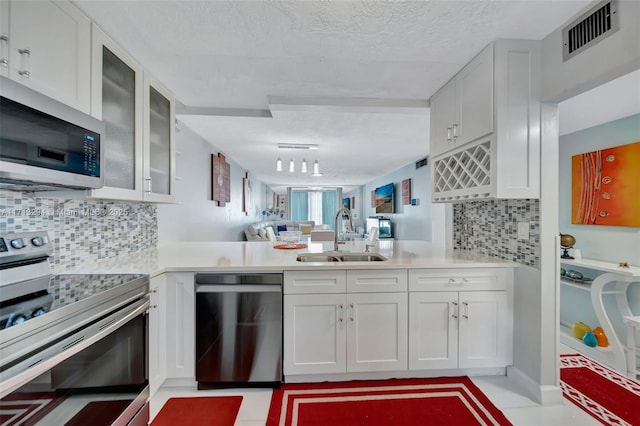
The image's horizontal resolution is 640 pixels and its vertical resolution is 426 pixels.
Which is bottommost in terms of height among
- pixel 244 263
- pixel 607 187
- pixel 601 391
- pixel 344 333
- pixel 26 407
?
pixel 601 391

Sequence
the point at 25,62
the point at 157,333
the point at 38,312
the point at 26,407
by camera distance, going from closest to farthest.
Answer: the point at 26,407 < the point at 38,312 < the point at 25,62 < the point at 157,333

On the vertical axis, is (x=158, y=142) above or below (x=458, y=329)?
above

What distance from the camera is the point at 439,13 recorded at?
53.7 inches

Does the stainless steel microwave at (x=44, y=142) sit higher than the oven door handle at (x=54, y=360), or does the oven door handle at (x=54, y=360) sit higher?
the stainless steel microwave at (x=44, y=142)

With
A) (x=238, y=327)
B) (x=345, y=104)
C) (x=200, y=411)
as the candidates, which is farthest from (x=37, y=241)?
(x=345, y=104)

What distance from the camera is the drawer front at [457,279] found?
1804 mm

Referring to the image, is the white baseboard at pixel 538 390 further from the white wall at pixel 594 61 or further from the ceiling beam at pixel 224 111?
the ceiling beam at pixel 224 111

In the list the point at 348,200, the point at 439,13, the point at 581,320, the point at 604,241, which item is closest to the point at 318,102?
the point at 439,13

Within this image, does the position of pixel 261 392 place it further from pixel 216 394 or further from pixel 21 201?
pixel 21 201

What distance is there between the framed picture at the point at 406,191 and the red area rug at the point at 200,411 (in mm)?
4961

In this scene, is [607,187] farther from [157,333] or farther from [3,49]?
[3,49]

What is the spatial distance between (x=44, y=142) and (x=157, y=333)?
1.21 metres

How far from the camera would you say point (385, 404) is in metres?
1.64

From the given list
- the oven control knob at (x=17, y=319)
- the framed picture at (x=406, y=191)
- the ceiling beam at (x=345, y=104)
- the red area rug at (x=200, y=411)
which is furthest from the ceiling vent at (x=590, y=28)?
the framed picture at (x=406, y=191)
